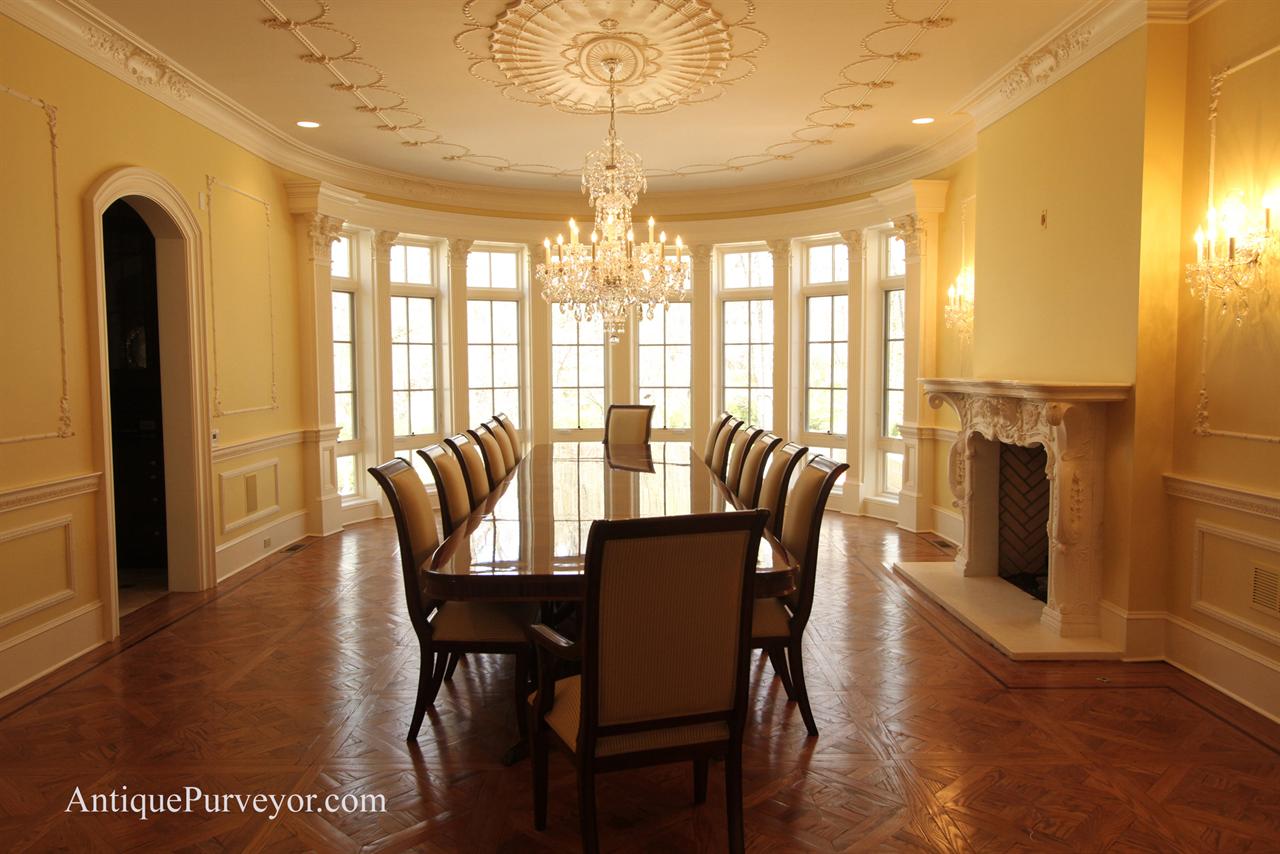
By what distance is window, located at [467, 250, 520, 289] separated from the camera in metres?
8.54

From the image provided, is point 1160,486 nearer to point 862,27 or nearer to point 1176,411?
point 1176,411

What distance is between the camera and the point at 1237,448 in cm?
339

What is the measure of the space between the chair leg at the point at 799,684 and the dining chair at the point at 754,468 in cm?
98

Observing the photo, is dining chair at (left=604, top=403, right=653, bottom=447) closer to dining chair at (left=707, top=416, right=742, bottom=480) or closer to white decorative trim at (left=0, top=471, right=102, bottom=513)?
dining chair at (left=707, top=416, right=742, bottom=480)

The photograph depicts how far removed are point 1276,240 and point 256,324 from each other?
19.8ft

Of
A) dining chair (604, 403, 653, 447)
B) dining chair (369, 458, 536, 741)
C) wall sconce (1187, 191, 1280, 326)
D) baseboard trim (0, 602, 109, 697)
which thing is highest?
wall sconce (1187, 191, 1280, 326)

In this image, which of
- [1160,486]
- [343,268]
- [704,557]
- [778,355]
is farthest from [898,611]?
[343,268]

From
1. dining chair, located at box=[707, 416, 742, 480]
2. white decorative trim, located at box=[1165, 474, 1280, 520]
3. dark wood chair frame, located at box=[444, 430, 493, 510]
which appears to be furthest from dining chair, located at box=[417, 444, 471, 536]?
white decorative trim, located at box=[1165, 474, 1280, 520]

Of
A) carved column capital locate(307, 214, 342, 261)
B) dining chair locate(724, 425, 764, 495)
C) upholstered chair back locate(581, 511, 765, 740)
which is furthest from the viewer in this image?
carved column capital locate(307, 214, 342, 261)

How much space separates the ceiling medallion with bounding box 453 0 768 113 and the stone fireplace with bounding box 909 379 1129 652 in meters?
2.36

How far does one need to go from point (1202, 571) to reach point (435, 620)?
131 inches

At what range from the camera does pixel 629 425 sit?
6.97 metres

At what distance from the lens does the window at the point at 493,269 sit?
854cm

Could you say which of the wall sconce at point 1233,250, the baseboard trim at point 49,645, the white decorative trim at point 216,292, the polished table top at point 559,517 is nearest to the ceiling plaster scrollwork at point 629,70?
the white decorative trim at point 216,292
